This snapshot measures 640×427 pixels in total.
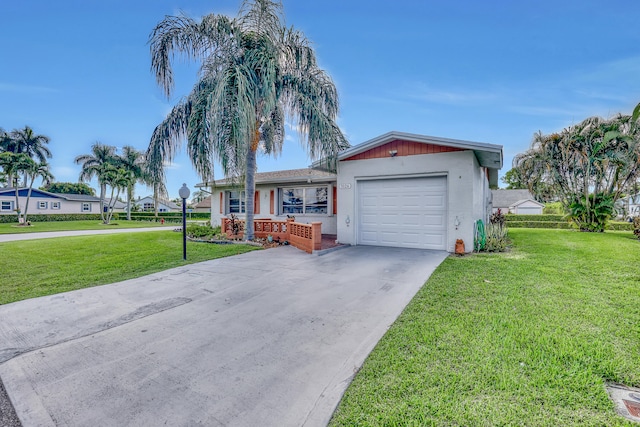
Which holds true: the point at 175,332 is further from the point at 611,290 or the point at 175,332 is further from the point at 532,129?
the point at 532,129

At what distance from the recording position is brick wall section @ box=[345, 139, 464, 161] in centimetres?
823

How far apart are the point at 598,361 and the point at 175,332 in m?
4.36

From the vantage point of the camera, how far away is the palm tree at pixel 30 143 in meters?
34.2

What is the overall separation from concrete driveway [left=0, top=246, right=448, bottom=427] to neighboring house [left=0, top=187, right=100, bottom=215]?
40.8 m

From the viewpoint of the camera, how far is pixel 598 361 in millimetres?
2547

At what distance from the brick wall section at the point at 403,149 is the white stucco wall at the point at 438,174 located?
0.39 feet

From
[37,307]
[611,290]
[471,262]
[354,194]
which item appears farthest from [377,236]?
[37,307]

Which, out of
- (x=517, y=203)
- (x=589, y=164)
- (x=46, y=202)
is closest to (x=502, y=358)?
(x=589, y=164)

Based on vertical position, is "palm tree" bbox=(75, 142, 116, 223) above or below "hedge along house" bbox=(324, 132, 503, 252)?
above

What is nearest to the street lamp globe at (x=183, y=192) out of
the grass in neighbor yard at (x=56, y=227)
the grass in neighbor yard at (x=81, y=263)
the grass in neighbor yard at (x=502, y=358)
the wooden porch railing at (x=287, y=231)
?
the grass in neighbor yard at (x=81, y=263)

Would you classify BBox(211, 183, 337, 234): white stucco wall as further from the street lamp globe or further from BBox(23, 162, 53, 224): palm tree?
BBox(23, 162, 53, 224): palm tree

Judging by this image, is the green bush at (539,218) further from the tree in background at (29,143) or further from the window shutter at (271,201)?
the tree in background at (29,143)

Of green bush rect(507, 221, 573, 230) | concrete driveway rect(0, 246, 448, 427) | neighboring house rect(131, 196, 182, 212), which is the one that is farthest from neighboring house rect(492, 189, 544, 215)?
neighboring house rect(131, 196, 182, 212)

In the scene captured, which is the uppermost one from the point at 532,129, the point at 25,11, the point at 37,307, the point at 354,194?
the point at 25,11
